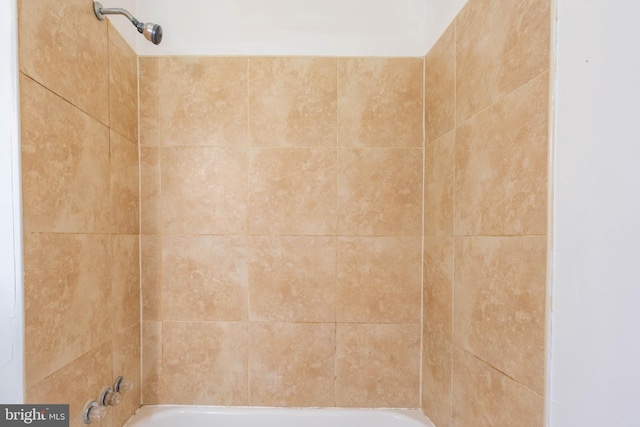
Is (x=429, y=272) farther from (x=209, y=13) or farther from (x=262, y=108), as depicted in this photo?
(x=209, y=13)

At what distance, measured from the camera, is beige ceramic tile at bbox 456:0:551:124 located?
26.0 inches

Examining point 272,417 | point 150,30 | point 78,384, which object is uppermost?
point 150,30

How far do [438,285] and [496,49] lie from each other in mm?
753

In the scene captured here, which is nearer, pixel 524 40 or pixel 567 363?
pixel 567 363

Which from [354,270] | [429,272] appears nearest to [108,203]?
[354,270]

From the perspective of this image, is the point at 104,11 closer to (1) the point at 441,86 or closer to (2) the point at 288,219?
(2) the point at 288,219

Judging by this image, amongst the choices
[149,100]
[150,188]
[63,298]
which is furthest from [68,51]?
[63,298]

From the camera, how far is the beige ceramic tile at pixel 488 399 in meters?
0.68

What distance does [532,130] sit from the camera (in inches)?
26.5

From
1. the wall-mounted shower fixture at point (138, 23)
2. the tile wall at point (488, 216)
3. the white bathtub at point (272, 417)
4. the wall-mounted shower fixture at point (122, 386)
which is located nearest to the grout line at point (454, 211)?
the tile wall at point (488, 216)

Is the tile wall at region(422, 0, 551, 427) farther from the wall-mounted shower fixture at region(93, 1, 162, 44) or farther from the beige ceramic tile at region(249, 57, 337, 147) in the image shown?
the wall-mounted shower fixture at region(93, 1, 162, 44)

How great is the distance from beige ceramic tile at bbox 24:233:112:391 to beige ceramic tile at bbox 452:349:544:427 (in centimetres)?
110

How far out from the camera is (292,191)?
49.8 inches

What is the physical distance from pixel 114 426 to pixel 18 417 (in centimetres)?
49
